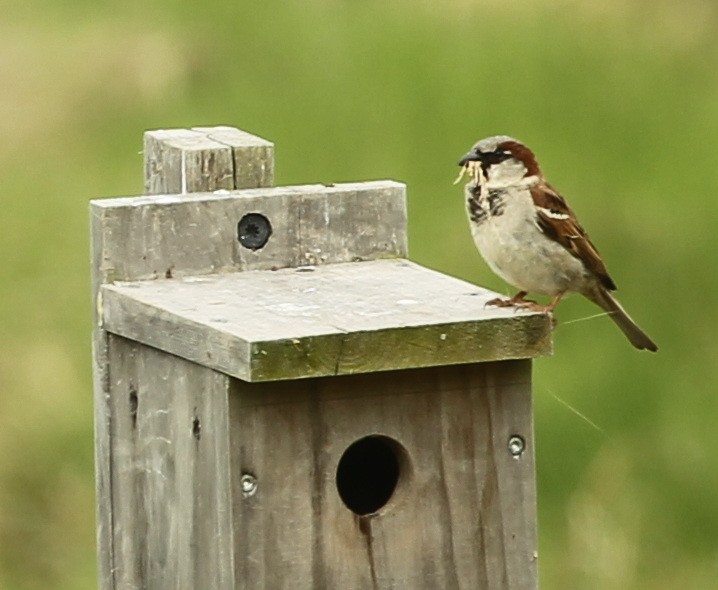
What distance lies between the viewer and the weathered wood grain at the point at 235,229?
287 centimetres

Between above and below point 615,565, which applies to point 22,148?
above

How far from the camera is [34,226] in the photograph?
21.6 ft

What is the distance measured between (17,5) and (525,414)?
19.8 ft

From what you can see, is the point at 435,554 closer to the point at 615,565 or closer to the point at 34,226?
the point at 615,565

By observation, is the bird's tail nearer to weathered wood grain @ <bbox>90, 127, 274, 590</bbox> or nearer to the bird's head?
the bird's head

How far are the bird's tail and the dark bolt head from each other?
1.30 m

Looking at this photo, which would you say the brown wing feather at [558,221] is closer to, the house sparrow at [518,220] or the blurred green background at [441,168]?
the house sparrow at [518,220]

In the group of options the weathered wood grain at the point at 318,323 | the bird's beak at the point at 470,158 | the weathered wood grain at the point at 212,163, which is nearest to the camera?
the weathered wood grain at the point at 318,323

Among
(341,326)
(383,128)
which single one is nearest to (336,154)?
(383,128)

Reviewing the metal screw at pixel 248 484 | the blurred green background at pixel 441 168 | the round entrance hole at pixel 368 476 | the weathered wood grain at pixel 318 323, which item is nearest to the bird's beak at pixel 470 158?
the blurred green background at pixel 441 168

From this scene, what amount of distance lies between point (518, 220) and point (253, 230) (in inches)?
34.3

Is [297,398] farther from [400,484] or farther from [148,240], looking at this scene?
[148,240]

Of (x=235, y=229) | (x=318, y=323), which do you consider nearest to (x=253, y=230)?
(x=235, y=229)

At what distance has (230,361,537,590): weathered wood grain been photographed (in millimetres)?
2627
